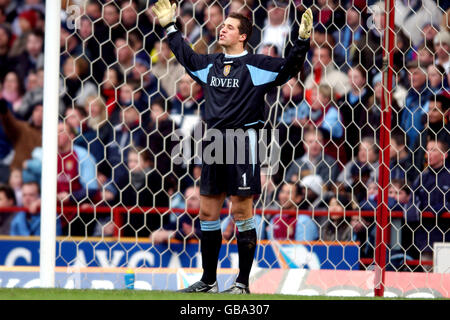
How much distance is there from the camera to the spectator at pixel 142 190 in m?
6.59

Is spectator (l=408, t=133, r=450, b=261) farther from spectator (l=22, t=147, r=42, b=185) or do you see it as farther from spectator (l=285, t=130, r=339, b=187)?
spectator (l=22, t=147, r=42, b=185)

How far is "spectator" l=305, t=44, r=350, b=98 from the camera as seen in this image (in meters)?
6.96

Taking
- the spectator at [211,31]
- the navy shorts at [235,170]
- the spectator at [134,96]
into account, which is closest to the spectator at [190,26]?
the spectator at [211,31]

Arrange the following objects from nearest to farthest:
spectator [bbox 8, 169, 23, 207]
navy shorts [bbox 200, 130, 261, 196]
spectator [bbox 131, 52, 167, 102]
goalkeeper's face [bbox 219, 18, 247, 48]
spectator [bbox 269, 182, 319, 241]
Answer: navy shorts [bbox 200, 130, 261, 196], goalkeeper's face [bbox 219, 18, 247, 48], spectator [bbox 269, 182, 319, 241], spectator [bbox 131, 52, 167, 102], spectator [bbox 8, 169, 23, 207]

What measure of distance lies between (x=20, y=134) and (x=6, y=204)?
693 millimetres

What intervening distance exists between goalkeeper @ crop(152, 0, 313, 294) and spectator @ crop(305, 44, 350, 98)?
2.29 m

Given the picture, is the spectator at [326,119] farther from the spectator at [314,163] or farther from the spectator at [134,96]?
the spectator at [134,96]

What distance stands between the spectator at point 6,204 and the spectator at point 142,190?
2.92 ft

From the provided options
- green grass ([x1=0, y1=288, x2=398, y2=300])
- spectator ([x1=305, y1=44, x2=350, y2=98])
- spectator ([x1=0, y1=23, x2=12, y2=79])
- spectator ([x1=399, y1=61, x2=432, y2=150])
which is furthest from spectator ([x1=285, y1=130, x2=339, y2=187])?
spectator ([x1=0, y1=23, x2=12, y2=79])

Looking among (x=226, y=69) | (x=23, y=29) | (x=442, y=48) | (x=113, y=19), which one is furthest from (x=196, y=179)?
(x=23, y=29)

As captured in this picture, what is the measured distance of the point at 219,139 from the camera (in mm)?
4574

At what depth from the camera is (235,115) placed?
455 cm
